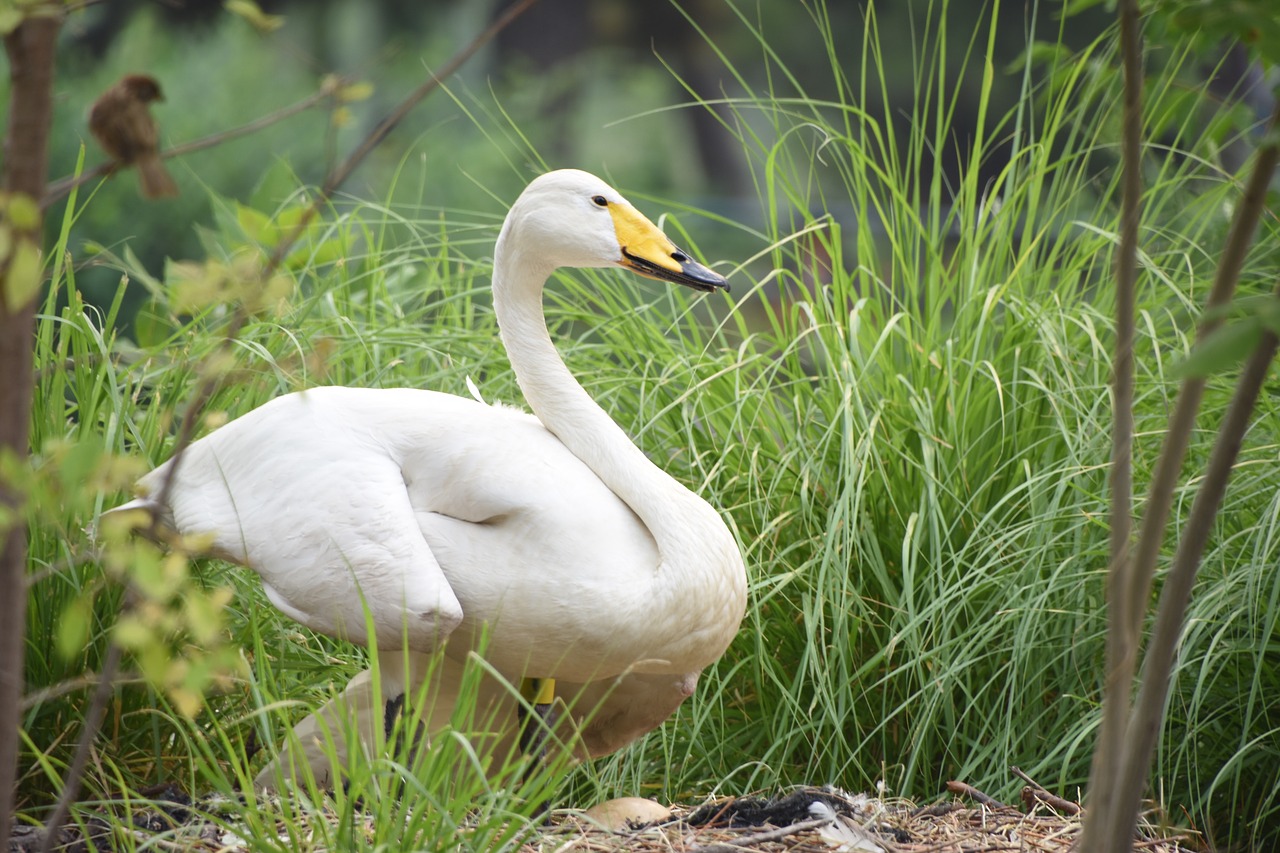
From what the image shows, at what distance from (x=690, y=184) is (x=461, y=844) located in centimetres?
1189

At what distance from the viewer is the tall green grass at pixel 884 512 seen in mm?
2541

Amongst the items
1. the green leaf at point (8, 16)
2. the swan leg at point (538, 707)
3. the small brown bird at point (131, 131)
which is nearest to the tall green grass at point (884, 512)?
the swan leg at point (538, 707)

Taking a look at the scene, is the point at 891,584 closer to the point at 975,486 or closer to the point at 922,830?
the point at 975,486

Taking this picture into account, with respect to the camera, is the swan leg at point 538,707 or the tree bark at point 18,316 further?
the swan leg at point 538,707

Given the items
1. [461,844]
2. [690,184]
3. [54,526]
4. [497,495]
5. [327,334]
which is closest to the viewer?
[461,844]

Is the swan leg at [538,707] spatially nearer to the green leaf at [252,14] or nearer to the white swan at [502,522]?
the white swan at [502,522]

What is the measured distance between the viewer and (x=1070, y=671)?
270 centimetres

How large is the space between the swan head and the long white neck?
0.21 feet

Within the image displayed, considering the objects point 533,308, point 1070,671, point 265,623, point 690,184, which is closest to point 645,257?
point 533,308

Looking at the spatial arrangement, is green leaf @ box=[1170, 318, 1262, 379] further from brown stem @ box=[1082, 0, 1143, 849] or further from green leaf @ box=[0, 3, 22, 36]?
green leaf @ box=[0, 3, 22, 36]

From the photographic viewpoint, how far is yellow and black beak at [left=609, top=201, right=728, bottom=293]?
2.38 metres

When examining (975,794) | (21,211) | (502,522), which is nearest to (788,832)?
(975,794)

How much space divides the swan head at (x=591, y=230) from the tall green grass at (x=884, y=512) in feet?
1.58

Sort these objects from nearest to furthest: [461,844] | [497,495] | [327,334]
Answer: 1. [461,844]
2. [497,495]
3. [327,334]
